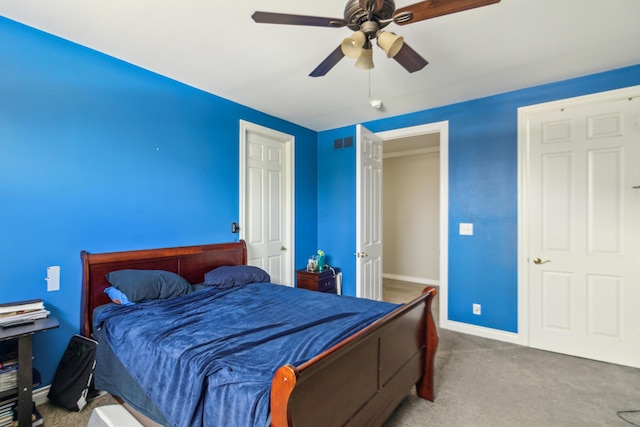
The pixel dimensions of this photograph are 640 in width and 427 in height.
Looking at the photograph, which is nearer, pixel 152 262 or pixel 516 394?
pixel 516 394

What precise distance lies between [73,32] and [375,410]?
126 inches

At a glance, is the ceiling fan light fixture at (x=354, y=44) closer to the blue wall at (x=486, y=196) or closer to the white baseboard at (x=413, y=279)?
the blue wall at (x=486, y=196)

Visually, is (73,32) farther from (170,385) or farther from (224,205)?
(170,385)

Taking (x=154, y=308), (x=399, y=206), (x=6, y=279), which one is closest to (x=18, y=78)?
(x=6, y=279)

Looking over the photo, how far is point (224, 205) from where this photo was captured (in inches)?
132

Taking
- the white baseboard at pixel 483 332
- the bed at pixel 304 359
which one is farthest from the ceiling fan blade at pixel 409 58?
the white baseboard at pixel 483 332

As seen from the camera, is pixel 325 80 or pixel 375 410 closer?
pixel 375 410

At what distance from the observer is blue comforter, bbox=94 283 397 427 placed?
126 centimetres

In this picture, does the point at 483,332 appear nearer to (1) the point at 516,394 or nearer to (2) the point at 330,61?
(1) the point at 516,394

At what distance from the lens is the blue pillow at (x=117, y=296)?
7.27 feet

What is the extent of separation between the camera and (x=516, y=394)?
2242 millimetres

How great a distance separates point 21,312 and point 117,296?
0.52m

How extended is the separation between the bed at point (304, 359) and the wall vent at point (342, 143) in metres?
2.44

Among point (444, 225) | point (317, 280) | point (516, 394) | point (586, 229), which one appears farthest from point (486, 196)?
point (317, 280)
